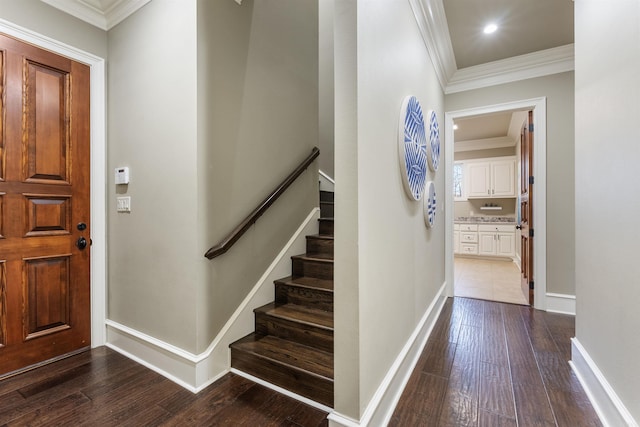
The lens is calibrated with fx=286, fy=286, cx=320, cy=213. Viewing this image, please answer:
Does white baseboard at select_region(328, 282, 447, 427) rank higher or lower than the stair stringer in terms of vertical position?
lower

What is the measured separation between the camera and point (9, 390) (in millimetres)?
1710

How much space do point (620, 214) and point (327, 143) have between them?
9.89ft

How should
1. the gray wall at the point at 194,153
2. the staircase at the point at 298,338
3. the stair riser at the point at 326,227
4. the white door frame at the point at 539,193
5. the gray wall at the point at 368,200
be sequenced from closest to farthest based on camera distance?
the gray wall at the point at 368,200
the staircase at the point at 298,338
the gray wall at the point at 194,153
the stair riser at the point at 326,227
the white door frame at the point at 539,193

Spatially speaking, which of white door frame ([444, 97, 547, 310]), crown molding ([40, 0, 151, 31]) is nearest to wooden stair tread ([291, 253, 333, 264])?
crown molding ([40, 0, 151, 31])

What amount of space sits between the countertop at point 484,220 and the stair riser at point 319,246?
16.9ft

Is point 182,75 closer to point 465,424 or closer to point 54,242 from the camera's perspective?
point 54,242

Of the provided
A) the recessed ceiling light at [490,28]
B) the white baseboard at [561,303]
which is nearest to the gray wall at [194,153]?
the recessed ceiling light at [490,28]

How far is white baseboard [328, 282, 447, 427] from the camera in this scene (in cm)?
128

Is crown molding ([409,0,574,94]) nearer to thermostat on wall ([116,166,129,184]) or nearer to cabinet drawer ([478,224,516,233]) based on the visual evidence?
thermostat on wall ([116,166,129,184])

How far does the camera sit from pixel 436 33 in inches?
101

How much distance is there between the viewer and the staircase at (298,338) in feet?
5.39

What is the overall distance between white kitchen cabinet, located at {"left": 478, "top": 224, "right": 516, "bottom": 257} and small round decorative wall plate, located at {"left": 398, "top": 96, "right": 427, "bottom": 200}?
5.36m

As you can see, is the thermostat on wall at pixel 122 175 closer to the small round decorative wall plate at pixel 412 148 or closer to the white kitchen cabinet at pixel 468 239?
the small round decorative wall plate at pixel 412 148

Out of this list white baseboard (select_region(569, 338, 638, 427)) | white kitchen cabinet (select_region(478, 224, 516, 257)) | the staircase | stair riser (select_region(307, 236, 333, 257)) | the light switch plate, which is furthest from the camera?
white kitchen cabinet (select_region(478, 224, 516, 257))
